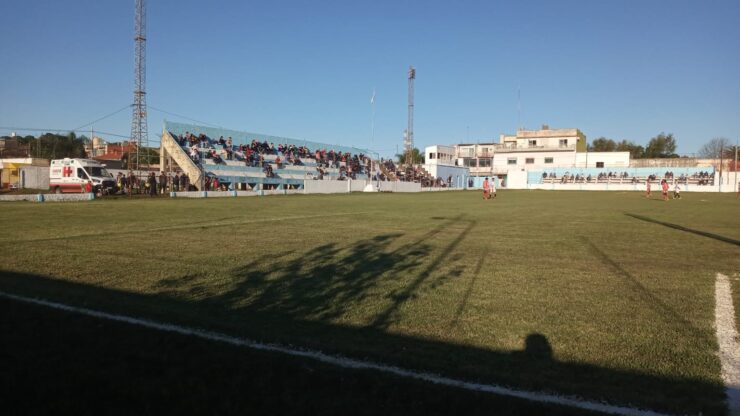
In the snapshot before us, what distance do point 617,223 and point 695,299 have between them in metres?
13.7

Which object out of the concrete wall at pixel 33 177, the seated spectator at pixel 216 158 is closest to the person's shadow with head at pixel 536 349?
the seated spectator at pixel 216 158

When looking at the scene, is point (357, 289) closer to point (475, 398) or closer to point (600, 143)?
point (475, 398)

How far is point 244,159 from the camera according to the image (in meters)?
51.7

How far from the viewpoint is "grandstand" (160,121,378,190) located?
45562 millimetres

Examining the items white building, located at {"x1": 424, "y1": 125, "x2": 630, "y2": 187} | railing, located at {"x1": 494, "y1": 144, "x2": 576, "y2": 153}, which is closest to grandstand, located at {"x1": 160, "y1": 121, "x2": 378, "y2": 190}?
white building, located at {"x1": 424, "y1": 125, "x2": 630, "y2": 187}

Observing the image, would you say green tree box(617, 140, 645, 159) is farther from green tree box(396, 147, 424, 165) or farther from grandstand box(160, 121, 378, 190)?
grandstand box(160, 121, 378, 190)

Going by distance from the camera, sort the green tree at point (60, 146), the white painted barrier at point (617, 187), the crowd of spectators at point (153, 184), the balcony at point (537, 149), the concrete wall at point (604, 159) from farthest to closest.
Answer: the balcony at point (537, 149) < the concrete wall at point (604, 159) < the green tree at point (60, 146) < the white painted barrier at point (617, 187) < the crowd of spectators at point (153, 184)

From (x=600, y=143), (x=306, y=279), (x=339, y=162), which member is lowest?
(x=306, y=279)

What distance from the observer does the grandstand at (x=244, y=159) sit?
45562 mm

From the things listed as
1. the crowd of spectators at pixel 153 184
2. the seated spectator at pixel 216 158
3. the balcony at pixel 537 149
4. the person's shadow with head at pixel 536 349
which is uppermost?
the balcony at pixel 537 149

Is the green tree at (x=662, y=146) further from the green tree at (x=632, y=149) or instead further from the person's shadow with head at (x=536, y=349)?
→ the person's shadow with head at (x=536, y=349)

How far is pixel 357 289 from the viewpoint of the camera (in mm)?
7465

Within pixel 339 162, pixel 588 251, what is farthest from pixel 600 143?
pixel 588 251

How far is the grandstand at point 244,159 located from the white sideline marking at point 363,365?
39.6 meters
